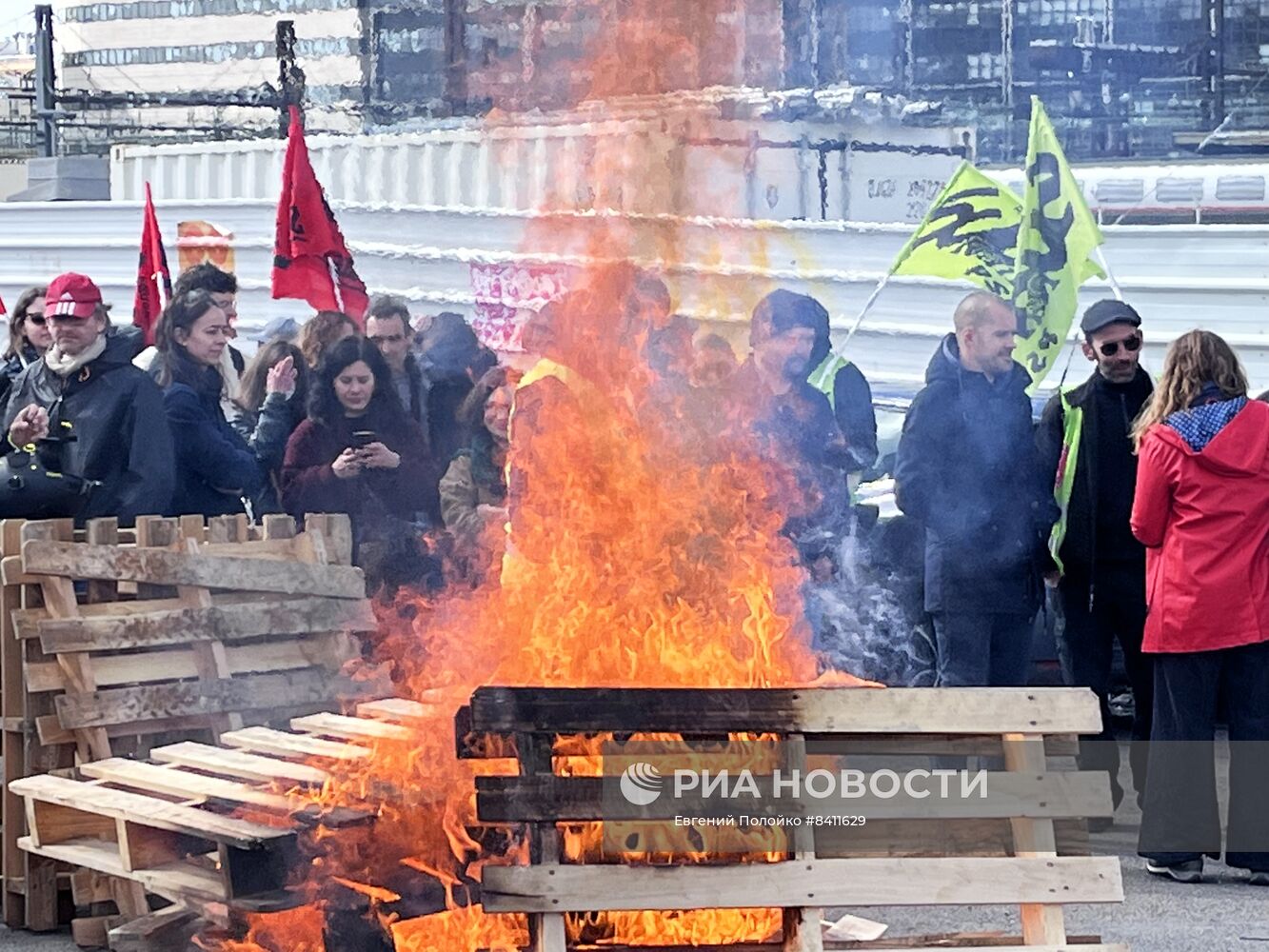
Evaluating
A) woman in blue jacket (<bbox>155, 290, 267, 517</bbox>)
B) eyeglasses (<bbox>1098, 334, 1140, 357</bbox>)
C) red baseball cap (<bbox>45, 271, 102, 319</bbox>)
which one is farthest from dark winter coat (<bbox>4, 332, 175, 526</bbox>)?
eyeglasses (<bbox>1098, 334, 1140, 357</bbox>)

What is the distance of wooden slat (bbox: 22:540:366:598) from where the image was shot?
5.90 metres

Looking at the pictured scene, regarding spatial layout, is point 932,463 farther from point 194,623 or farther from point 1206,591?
point 194,623

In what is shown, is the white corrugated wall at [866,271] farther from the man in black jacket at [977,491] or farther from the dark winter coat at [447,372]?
the man in black jacket at [977,491]

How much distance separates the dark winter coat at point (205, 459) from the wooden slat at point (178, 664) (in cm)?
130

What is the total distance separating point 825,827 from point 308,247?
6.61m

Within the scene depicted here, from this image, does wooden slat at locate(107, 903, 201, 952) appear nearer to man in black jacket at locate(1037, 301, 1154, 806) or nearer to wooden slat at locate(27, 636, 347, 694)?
wooden slat at locate(27, 636, 347, 694)

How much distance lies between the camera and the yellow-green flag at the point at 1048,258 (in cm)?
834

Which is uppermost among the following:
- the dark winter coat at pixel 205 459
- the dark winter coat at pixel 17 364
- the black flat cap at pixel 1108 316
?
the black flat cap at pixel 1108 316

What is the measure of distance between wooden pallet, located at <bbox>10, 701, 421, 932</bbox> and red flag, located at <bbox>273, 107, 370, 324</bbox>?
4360mm

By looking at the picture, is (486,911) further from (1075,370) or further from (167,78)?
(167,78)

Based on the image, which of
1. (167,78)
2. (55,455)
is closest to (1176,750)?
(55,455)

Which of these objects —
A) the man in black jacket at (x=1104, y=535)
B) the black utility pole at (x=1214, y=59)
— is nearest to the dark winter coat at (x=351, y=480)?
the man in black jacket at (x=1104, y=535)

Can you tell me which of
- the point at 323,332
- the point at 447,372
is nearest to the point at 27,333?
the point at 323,332

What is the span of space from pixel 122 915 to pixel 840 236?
8.48 m
